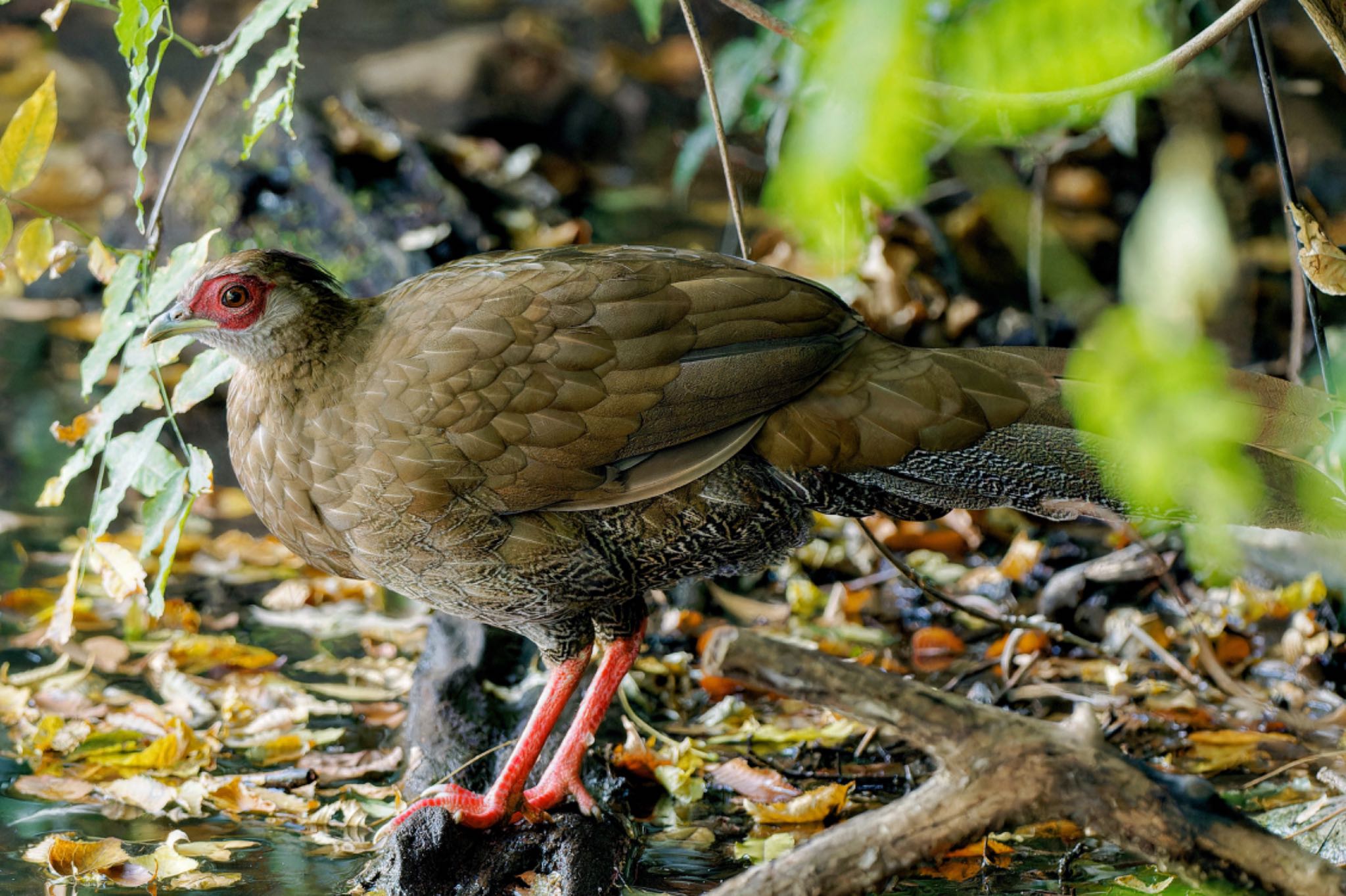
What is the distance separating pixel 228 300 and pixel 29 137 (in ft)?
1.64

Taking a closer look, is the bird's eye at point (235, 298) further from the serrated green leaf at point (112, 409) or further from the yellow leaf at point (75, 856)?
the yellow leaf at point (75, 856)

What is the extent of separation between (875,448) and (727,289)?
46 cm

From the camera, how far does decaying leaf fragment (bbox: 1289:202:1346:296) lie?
218cm

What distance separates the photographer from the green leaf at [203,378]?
2939mm

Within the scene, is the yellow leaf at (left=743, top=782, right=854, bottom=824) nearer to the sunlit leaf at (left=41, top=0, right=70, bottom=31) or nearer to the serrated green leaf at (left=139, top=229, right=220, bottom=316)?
the serrated green leaf at (left=139, top=229, right=220, bottom=316)

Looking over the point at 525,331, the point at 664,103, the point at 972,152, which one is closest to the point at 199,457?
the point at 525,331

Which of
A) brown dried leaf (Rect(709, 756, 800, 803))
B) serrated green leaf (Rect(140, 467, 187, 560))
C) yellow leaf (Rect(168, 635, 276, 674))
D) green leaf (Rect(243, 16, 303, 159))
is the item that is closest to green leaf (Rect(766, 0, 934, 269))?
green leaf (Rect(243, 16, 303, 159))

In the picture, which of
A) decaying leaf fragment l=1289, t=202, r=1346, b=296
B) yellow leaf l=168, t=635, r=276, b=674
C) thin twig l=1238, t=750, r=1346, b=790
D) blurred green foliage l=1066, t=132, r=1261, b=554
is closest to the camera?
blurred green foliage l=1066, t=132, r=1261, b=554

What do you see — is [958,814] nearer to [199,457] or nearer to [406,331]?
[406,331]

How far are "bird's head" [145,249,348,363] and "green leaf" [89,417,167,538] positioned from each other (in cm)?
22

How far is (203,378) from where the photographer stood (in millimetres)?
3014

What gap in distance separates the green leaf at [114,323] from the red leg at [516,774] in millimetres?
1202

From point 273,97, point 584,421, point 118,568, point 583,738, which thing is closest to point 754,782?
point 583,738

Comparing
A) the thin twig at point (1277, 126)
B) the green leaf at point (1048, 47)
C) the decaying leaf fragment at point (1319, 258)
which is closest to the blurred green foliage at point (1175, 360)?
the green leaf at point (1048, 47)
